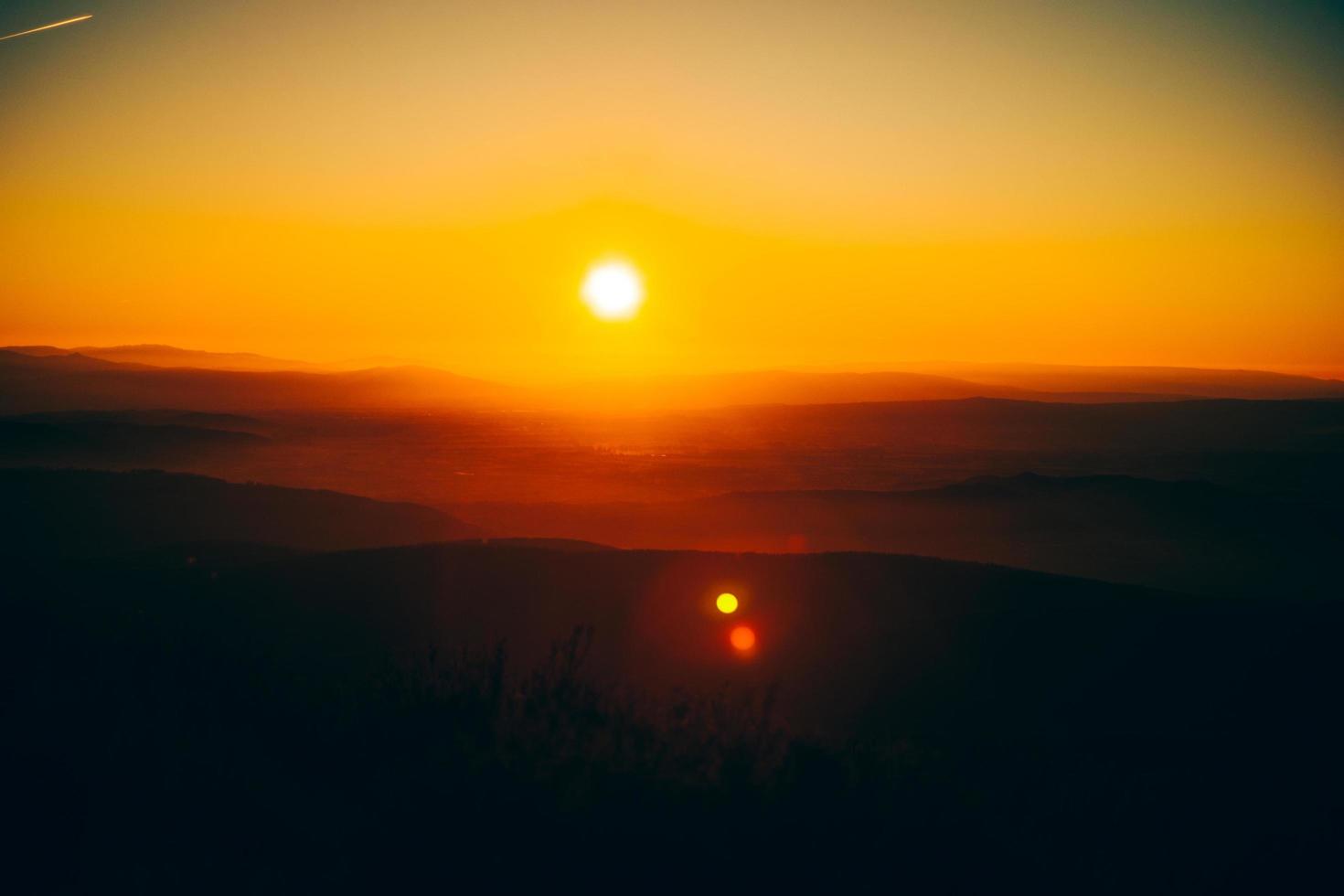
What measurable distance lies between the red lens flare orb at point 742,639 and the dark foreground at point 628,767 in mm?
395

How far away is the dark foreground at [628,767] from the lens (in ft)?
14.5

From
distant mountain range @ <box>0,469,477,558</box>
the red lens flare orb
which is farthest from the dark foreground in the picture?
distant mountain range @ <box>0,469,477,558</box>

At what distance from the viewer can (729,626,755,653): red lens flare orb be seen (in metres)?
11.2

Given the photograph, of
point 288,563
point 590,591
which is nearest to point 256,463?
point 288,563

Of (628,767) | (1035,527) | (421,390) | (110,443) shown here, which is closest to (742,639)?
(628,767)

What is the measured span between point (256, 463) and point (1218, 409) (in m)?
89.0

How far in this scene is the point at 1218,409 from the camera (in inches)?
3600

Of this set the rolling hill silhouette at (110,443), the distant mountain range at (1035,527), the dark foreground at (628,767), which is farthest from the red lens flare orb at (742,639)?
the rolling hill silhouette at (110,443)

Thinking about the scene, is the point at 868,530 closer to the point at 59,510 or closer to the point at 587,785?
the point at 59,510

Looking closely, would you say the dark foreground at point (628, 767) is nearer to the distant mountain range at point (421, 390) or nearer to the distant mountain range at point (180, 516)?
the distant mountain range at point (180, 516)

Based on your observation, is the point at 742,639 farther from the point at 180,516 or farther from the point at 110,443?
the point at 110,443

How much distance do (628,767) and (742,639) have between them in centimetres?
656

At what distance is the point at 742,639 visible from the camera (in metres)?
11.5

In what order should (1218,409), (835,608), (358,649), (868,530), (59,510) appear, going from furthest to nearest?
(1218,409) < (868,530) < (59,510) < (835,608) < (358,649)
